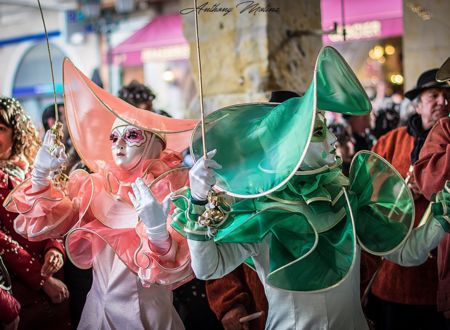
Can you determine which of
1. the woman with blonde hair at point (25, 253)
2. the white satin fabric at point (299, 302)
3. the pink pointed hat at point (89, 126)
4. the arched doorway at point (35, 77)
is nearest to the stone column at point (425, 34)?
the pink pointed hat at point (89, 126)

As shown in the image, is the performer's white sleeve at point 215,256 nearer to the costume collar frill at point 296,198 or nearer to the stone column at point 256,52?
the costume collar frill at point 296,198

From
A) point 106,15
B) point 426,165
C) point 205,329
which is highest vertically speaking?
point 106,15

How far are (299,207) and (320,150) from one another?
0.65 feet

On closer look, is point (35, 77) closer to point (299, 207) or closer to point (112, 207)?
point (112, 207)

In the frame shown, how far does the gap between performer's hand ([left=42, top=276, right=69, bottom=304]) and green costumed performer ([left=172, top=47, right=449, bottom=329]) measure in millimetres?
1219

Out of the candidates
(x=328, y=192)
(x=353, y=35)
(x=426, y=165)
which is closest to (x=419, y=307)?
(x=426, y=165)

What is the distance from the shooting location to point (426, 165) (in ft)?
8.00

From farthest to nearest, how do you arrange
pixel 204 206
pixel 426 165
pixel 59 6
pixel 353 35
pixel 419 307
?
pixel 59 6 < pixel 353 35 < pixel 419 307 < pixel 426 165 < pixel 204 206

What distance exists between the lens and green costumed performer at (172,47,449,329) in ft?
5.69

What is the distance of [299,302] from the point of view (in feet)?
6.36

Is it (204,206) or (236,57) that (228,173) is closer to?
(204,206)

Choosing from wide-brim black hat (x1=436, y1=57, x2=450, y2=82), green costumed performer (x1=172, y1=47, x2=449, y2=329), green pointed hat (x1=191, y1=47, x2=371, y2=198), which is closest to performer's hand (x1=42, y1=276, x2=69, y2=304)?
green costumed performer (x1=172, y1=47, x2=449, y2=329)

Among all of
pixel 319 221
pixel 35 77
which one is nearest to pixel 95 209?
pixel 319 221

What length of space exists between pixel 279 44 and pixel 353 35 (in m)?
3.83
